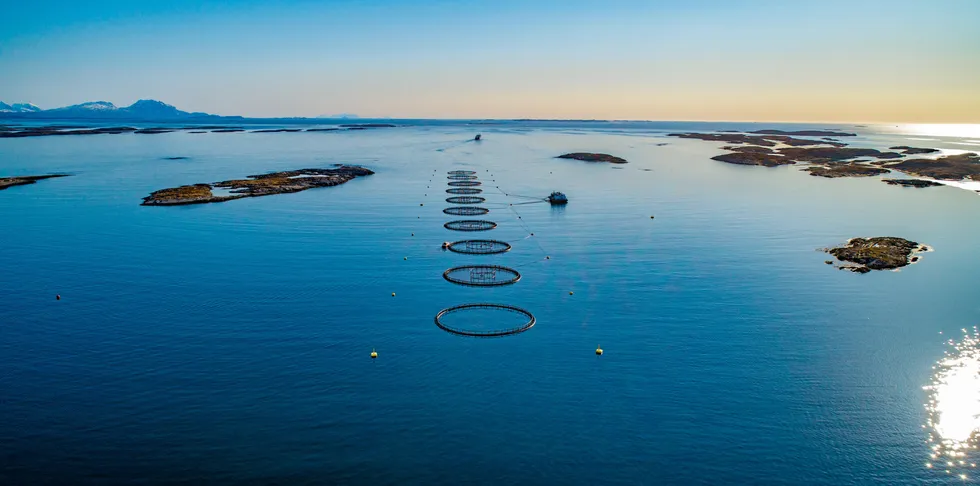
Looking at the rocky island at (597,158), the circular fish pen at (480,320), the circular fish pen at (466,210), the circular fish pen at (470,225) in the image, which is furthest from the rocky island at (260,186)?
the rocky island at (597,158)

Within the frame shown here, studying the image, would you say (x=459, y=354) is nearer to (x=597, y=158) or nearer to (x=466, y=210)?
(x=466, y=210)

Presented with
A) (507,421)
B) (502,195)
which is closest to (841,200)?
(502,195)

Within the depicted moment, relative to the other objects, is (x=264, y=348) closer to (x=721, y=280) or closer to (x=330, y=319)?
(x=330, y=319)

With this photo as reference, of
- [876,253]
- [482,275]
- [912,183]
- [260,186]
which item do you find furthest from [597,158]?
[482,275]

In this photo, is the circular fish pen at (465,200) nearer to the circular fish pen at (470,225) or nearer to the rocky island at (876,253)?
the circular fish pen at (470,225)

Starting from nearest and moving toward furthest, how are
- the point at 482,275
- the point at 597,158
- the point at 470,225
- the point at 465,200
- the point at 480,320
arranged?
1. the point at 480,320
2. the point at 482,275
3. the point at 470,225
4. the point at 465,200
5. the point at 597,158

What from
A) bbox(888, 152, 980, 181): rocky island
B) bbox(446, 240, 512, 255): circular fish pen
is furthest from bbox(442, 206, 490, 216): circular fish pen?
bbox(888, 152, 980, 181): rocky island

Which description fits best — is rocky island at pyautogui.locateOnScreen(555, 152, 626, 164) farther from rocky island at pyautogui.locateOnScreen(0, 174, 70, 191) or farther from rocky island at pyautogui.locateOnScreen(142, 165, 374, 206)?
rocky island at pyautogui.locateOnScreen(0, 174, 70, 191)
